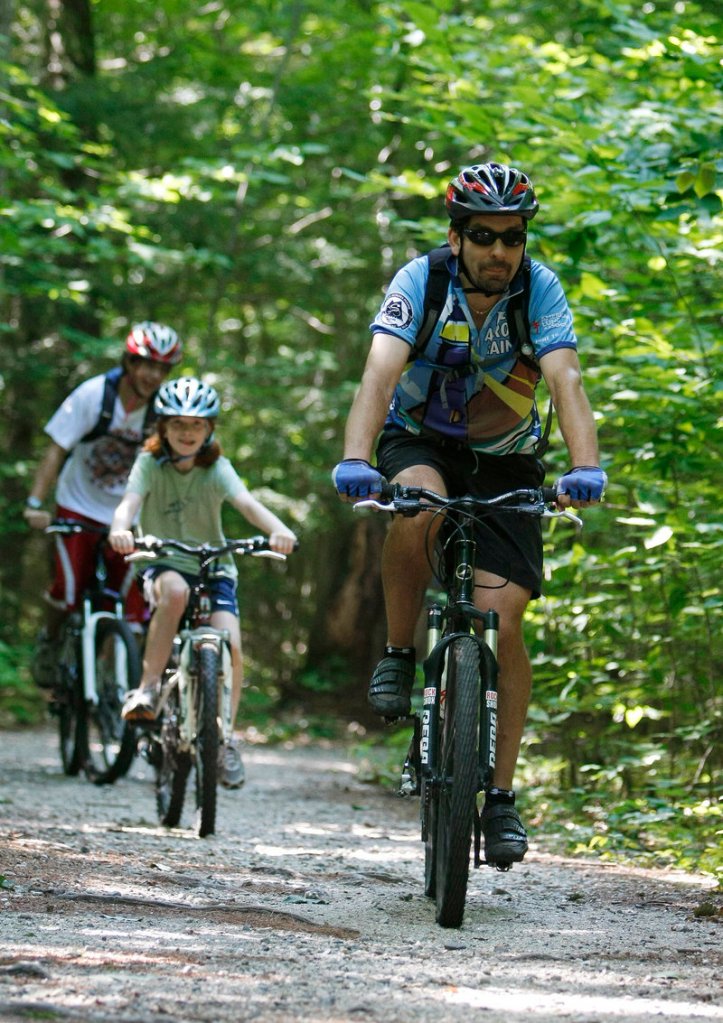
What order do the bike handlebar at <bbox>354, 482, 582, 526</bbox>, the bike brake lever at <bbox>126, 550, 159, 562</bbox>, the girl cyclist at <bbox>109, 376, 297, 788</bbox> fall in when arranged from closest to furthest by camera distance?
1. the bike handlebar at <bbox>354, 482, 582, 526</bbox>
2. the bike brake lever at <bbox>126, 550, 159, 562</bbox>
3. the girl cyclist at <bbox>109, 376, 297, 788</bbox>

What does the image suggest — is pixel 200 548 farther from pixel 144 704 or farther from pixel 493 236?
pixel 493 236

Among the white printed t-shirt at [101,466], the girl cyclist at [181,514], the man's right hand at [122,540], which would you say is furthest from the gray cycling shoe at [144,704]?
the white printed t-shirt at [101,466]

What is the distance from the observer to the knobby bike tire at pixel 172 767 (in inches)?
272

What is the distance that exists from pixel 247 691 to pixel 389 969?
13.6 meters

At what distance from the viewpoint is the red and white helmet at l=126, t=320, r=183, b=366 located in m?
8.44

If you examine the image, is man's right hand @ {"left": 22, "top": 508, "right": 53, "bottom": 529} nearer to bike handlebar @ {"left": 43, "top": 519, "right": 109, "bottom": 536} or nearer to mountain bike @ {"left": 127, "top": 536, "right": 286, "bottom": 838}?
bike handlebar @ {"left": 43, "top": 519, "right": 109, "bottom": 536}

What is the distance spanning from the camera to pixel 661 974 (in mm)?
3871

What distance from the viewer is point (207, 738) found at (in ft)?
21.5

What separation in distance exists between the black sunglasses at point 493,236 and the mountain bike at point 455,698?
35.4 inches

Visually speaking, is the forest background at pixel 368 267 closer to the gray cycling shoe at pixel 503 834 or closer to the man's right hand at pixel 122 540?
the gray cycling shoe at pixel 503 834

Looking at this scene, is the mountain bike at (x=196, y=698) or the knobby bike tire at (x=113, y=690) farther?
the knobby bike tire at (x=113, y=690)

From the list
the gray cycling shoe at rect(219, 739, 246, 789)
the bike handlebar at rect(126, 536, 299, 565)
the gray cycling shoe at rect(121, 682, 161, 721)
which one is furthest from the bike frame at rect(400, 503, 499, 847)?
the gray cycling shoe at rect(121, 682, 161, 721)

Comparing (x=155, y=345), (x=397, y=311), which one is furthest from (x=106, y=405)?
(x=397, y=311)

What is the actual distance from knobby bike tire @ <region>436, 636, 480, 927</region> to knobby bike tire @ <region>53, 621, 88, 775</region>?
16.1 ft
